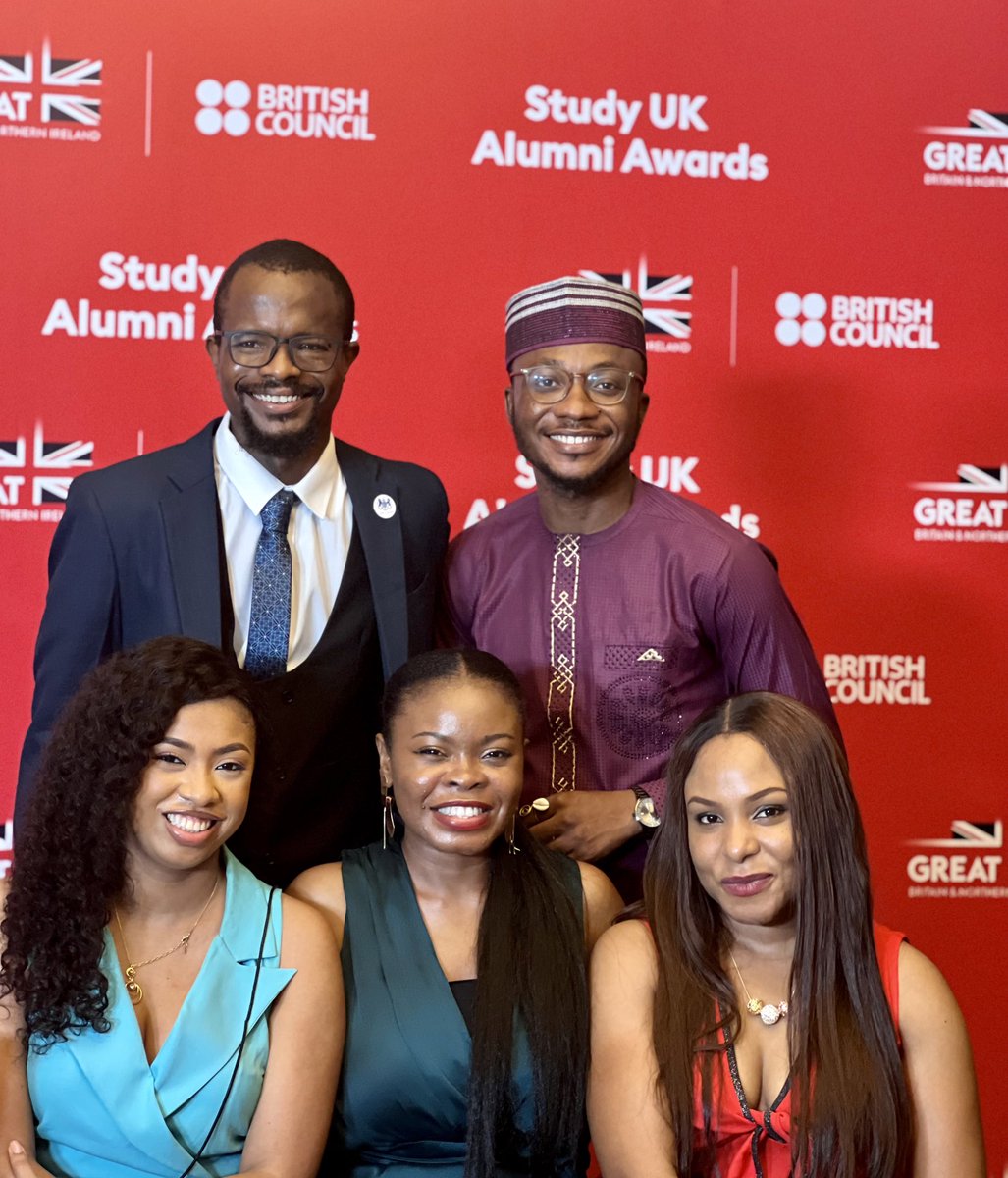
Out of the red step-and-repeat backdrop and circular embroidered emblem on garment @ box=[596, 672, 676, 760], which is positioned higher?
the red step-and-repeat backdrop

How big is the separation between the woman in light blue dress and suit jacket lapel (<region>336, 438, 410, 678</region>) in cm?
36

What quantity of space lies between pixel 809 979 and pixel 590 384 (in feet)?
3.40

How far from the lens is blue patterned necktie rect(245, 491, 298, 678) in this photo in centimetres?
253

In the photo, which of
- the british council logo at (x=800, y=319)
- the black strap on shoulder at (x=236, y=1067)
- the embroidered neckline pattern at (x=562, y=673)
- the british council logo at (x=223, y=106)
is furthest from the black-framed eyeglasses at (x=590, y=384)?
the british council logo at (x=223, y=106)

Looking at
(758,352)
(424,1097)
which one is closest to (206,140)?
(758,352)

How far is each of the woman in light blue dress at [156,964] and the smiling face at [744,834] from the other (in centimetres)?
58

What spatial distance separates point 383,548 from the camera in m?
2.64

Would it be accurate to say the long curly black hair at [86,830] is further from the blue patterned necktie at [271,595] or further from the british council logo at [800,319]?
the british council logo at [800,319]

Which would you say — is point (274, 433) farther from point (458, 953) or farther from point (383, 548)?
point (458, 953)

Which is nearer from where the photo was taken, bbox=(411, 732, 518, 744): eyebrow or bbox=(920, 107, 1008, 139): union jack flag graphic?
bbox=(411, 732, 518, 744): eyebrow

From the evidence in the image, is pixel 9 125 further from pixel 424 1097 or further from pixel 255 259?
pixel 424 1097

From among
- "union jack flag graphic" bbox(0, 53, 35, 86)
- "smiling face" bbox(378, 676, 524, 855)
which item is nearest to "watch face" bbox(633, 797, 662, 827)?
"smiling face" bbox(378, 676, 524, 855)

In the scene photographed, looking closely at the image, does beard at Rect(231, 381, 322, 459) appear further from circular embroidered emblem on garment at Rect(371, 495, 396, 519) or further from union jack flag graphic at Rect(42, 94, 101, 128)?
union jack flag graphic at Rect(42, 94, 101, 128)

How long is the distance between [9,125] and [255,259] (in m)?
1.17
